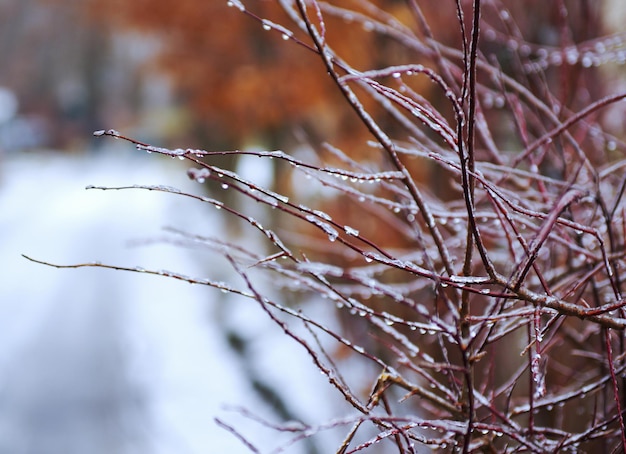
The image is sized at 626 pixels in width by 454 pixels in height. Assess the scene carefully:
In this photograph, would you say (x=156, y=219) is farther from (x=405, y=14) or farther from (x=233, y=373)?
(x=405, y=14)

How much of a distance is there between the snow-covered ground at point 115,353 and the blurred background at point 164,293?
0.02 meters

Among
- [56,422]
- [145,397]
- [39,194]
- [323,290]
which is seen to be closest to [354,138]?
[145,397]

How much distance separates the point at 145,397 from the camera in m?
6.55

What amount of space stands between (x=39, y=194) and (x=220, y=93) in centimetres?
959

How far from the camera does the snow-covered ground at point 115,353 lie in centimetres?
580

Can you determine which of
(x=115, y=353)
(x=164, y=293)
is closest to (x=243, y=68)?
(x=164, y=293)

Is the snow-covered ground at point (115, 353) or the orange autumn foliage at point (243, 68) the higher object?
the orange autumn foliage at point (243, 68)

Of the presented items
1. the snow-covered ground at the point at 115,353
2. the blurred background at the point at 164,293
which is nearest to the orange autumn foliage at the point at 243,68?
the blurred background at the point at 164,293

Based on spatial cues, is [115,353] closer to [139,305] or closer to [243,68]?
[139,305]

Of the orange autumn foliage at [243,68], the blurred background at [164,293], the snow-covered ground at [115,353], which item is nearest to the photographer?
the snow-covered ground at [115,353]

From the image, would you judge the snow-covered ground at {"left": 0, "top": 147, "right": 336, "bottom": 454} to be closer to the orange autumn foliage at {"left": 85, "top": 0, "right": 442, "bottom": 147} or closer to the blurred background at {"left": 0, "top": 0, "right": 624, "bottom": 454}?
the blurred background at {"left": 0, "top": 0, "right": 624, "bottom": 454}

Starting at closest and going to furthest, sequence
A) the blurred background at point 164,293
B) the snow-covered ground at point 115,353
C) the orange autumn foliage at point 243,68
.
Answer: the snow-covered ground at point 115,353
the blurred background at point 164,293
the orange autumn foliage at point 243,68

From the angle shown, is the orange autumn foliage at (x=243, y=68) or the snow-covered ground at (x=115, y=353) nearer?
the snow-covered ground at (x=115, y=353)

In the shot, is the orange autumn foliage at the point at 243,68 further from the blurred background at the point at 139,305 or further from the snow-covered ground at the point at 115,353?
the snow-covered ground at the point at 115,353
